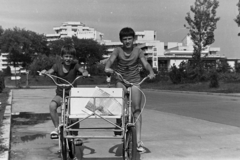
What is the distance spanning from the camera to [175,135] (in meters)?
7.94

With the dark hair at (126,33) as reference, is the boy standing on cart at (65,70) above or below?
below

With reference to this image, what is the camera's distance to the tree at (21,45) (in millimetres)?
81375

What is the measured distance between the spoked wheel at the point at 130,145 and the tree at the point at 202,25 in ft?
113

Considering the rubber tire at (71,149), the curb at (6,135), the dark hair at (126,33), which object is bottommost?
the curb at (6,135)

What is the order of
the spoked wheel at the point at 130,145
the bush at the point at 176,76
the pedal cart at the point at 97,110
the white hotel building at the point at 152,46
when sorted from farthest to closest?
the white hotel building at the point at 152,46, the bush at the point at 176,76, the pedal cart at the point at 97,110, the spoked wheel at the point at 130,145

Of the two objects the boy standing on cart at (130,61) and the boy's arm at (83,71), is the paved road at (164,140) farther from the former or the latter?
the boy's arm at (83,71)

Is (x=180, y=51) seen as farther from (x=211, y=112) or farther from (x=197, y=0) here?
(x=211, y=112)

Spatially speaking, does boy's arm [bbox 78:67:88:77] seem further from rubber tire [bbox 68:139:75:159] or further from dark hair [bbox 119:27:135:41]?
rubber tire [bbox 68:139:75:159]

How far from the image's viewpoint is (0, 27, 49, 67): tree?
8138 cm

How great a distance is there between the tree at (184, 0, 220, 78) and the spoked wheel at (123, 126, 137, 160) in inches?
1350

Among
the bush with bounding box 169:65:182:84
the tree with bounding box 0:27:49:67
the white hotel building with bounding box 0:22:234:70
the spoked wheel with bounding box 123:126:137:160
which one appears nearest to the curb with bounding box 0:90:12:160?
the spoked wheel with bounding box 123:126:137:160

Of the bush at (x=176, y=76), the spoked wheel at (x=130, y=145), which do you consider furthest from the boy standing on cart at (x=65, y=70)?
the bush at (x=176, y=76)

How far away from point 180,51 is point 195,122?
5126 inches

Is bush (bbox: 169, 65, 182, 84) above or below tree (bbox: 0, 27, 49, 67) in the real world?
below
